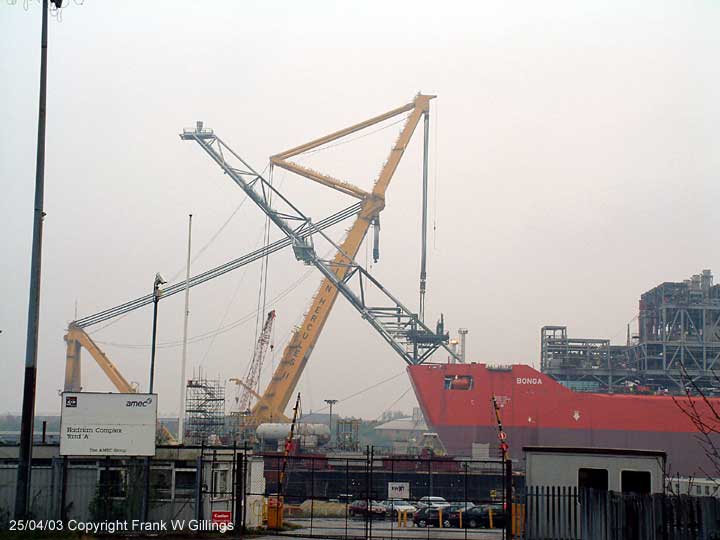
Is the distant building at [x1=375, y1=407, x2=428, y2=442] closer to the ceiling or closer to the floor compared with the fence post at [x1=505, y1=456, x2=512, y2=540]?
closer to the floor

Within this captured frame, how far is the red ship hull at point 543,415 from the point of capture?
54094mm

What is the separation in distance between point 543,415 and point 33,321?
43623 millimetres

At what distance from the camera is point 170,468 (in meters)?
19.7

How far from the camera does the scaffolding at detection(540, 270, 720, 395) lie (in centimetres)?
5978

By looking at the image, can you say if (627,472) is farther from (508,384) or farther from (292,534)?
(508,384)

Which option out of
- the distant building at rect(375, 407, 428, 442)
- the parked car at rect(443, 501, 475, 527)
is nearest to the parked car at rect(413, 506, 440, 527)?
the parked car at rect(443, 501, 475, 527)

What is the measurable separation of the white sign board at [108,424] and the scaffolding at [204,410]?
114ft

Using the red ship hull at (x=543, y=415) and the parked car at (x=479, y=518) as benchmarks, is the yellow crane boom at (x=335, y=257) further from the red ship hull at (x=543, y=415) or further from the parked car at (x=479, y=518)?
the parked car at (x=479, y=518)

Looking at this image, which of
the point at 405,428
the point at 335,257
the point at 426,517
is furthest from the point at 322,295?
the point at 405,428

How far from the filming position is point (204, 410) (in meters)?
55.3

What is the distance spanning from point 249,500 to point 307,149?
31811mm

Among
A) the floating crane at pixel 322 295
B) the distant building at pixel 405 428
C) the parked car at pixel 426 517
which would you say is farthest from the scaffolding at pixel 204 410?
the distant building at pixel 405 428

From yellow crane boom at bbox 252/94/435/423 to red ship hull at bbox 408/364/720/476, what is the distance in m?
8.39

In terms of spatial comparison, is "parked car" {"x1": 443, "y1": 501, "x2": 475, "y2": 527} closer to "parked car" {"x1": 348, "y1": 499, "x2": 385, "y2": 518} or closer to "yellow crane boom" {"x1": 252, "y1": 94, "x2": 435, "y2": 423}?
"parked car" {"x1": 348, "y1": 499, "x2": 385, "y2": 518}
